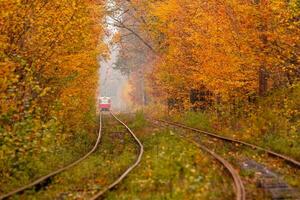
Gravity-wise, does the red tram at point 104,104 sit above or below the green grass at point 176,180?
above

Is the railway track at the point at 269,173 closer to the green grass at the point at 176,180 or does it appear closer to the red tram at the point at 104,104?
the green grass at the point at 176,180

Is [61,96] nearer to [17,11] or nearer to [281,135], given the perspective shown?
[17,11]

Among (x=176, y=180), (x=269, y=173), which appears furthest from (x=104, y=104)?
(x=176, y=180)

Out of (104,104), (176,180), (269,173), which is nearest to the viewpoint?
(176,180)

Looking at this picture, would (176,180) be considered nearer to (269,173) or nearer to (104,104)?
(269,173)

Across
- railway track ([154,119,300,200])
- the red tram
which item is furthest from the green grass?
the red tram

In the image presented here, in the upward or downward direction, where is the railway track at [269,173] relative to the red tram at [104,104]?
downward

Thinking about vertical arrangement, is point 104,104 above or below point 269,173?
above

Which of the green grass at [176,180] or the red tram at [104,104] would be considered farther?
the red tram at [104,104]

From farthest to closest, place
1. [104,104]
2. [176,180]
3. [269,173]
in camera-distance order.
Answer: [104,104] → [269,173] → [176,180]

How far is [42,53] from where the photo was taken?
15078 mm

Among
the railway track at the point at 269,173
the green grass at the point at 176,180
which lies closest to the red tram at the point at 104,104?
the railway track at the point at 269,173

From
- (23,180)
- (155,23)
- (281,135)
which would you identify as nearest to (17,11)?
(23,180)

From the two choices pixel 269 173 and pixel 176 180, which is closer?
pixel 176 180
